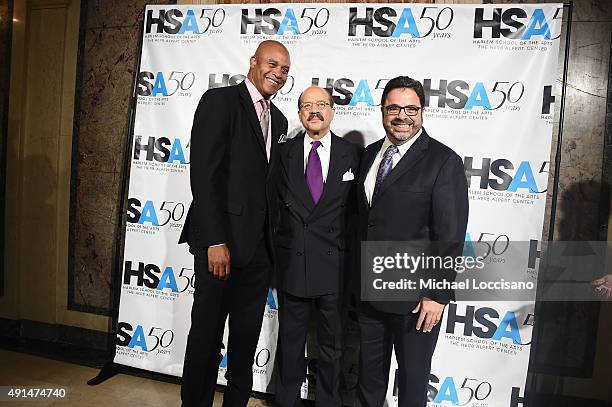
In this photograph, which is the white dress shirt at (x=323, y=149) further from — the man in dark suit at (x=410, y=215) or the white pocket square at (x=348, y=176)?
the man in dark suit at (x=410, y=215)

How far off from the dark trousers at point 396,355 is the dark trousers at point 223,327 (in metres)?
0.53

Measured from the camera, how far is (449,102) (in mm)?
2404

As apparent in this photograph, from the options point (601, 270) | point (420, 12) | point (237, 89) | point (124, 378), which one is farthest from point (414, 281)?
point (124, 378)

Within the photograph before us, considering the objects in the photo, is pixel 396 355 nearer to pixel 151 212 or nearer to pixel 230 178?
pixel 230 178

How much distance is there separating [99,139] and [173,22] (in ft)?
3.25

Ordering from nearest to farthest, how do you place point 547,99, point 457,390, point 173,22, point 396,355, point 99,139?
point 396,355 < point 547,99 < point 457,390 < point 173,22 < point 99,139

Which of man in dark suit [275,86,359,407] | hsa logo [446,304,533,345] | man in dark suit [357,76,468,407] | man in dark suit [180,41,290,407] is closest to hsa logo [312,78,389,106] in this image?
man in dark suit [275,86,359,407]

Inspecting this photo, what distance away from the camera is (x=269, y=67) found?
6.47 ft

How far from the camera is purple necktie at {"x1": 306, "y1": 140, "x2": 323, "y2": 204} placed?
79.7 inches

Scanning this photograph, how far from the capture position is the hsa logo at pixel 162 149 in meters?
2.70

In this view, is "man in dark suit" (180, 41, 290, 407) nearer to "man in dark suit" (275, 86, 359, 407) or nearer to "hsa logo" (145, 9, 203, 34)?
"man in dark suit" (275, 86, 359, 407)

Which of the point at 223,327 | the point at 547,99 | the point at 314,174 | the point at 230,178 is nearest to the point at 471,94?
the point at 547,99

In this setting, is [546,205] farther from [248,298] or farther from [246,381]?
[246,381]

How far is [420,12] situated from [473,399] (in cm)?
222
